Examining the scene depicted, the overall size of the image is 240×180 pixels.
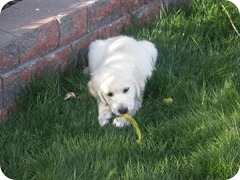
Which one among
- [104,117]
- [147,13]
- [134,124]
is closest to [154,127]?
[134,124]

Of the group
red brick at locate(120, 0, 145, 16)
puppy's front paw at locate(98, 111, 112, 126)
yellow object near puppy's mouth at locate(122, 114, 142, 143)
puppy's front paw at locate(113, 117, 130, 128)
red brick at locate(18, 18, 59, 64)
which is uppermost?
red brick at locate(18, 18, 59, 64)

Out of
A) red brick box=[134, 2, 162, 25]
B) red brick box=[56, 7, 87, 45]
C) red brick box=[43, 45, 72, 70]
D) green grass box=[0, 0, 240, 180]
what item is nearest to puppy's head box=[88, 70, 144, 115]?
green grass box=[0, 0, 240, 180]

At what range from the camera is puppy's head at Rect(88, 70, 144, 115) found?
439cm

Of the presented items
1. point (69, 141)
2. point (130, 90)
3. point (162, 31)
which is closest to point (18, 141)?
point (69, 141)

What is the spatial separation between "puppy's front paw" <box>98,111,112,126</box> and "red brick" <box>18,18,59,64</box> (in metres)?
0.78

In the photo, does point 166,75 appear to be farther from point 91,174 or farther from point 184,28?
point 91,174

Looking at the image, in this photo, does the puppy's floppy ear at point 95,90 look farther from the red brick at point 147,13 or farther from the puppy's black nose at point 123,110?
the red brick at point 147,13

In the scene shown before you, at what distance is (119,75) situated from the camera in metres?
4.48

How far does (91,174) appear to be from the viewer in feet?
11.8

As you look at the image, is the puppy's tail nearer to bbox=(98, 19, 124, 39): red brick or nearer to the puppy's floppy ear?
bbox=(98, 19, 124, 39): red brick

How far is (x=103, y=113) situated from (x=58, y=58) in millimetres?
759

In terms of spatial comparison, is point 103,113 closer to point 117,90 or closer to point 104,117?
A: point 104,117

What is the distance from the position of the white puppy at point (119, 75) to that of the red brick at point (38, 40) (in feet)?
1.38

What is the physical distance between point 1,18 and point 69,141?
1.41 m
